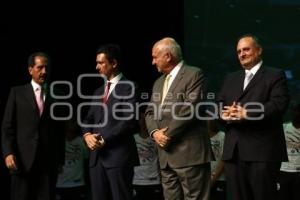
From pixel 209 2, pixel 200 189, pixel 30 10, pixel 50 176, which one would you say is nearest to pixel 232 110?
pixel 200 189

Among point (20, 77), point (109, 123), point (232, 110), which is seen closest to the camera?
point (232, 110)

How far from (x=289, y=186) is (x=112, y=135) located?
2.11m

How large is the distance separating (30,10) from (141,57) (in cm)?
133

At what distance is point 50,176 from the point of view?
5215 millimetres

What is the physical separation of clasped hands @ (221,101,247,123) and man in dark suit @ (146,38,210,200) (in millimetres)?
269

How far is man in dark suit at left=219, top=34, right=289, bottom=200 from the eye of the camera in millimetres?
4488

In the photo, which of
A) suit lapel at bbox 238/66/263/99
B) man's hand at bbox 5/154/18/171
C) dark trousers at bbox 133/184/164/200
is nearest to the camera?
suit lapel at bbox 238/66/263/99

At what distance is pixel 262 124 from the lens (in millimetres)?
4566

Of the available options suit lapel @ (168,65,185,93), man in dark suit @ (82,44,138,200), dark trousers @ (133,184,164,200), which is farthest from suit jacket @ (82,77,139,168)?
dark trousers @ (133,184,164,200)

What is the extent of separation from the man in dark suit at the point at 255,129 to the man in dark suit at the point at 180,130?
207 millimetres

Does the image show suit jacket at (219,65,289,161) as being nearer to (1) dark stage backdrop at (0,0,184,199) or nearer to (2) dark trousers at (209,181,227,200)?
(2) dark trousers at (209,181,227,200)

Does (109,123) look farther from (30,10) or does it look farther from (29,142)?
(30,10)

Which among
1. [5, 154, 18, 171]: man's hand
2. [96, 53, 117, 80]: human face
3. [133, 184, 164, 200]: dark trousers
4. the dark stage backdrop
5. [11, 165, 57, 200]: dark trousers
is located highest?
the dark stage backdrop

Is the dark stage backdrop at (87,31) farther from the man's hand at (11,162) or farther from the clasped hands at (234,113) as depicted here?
the clasped hands at (234,113)
